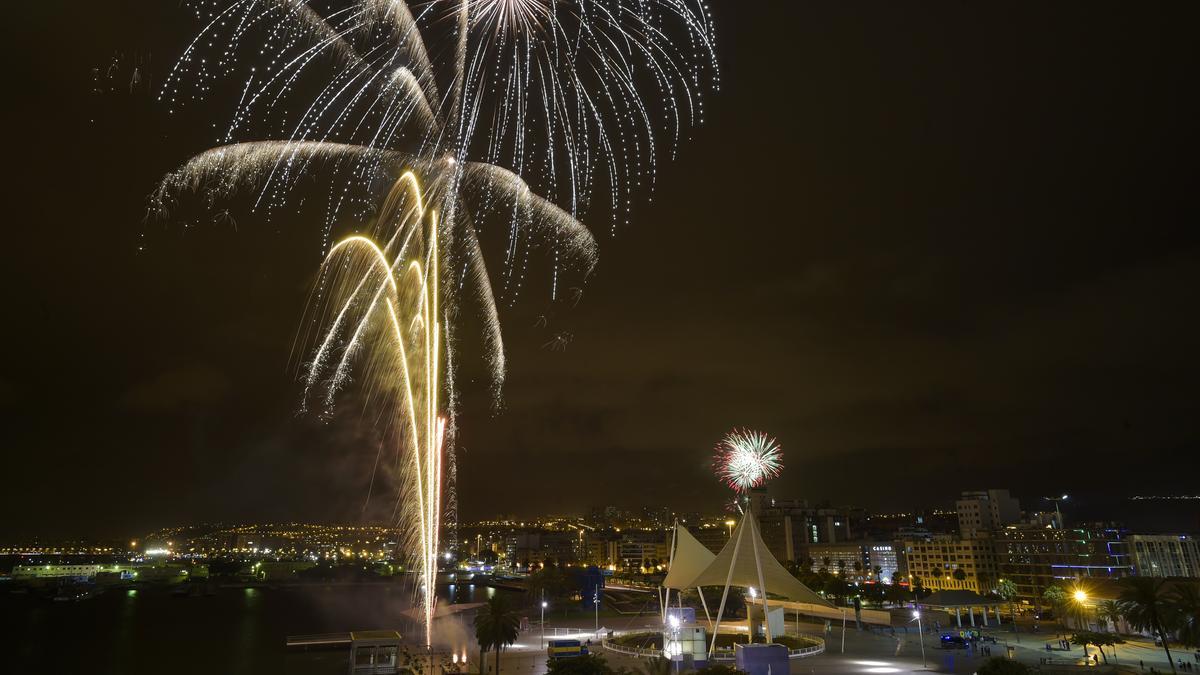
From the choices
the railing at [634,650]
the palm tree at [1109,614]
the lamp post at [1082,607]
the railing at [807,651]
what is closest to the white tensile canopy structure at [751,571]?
the railing at [634,650]

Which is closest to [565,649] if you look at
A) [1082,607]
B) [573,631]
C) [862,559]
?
[573,631]

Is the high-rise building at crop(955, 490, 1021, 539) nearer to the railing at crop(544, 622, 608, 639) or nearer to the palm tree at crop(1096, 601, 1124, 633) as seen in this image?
the palm tree at crop(1096, 601, 1124, 633)

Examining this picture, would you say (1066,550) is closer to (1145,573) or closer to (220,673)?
(1145,573)

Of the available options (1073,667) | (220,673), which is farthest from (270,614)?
(1073,667)

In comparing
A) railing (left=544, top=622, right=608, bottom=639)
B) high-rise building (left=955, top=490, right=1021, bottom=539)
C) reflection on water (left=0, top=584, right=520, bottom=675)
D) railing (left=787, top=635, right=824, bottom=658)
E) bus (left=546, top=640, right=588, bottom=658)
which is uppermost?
high-rise building (left=955, top=490, right=1021, bottom=539)

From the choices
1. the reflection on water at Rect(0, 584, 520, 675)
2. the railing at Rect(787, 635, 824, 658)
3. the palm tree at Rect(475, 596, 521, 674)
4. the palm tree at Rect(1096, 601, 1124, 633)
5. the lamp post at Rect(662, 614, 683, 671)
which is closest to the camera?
the palm tree at Rect(475, 596, 521, 674)

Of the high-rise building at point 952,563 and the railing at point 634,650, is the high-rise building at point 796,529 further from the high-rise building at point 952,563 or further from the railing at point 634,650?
the railing at point 634,650

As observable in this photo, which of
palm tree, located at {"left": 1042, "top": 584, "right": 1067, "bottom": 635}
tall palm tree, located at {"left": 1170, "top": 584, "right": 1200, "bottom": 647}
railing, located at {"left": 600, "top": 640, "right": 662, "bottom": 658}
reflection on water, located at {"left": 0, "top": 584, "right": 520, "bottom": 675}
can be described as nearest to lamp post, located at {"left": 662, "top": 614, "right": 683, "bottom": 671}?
railing, located at {"left": 600, "top": 640, "right": 662, "bottom": 658}
